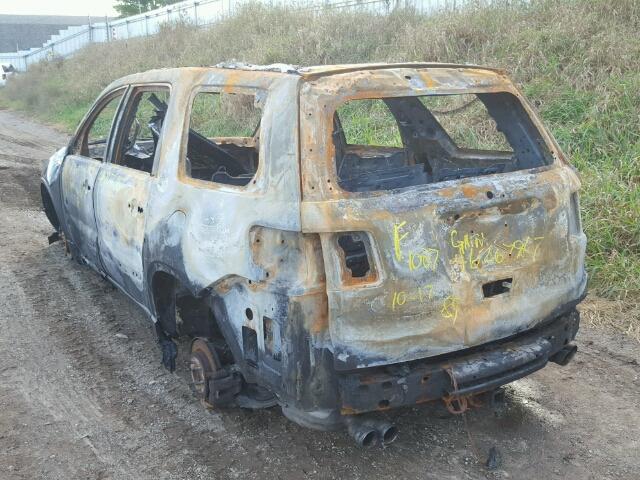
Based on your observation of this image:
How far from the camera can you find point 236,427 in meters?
3.25

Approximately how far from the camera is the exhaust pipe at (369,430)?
262 cm

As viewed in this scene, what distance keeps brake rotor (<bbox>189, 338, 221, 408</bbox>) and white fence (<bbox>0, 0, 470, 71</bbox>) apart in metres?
9.33

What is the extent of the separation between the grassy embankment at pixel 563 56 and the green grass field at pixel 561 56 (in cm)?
1

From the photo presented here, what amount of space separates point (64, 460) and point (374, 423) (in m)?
1.54

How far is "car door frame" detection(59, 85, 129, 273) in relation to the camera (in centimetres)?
429

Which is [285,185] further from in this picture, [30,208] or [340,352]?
[30,208]

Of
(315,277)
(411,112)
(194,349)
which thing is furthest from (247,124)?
(315,277)

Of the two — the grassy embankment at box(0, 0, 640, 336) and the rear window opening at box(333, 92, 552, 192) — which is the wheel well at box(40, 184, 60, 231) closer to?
the rear window opening at box(333, 92, 552, 192)

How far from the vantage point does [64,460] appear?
2990 millimetres

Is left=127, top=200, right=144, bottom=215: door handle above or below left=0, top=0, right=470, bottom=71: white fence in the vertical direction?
below

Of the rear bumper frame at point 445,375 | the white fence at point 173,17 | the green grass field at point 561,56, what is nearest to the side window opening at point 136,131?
the rear bumper frame at point 445,375

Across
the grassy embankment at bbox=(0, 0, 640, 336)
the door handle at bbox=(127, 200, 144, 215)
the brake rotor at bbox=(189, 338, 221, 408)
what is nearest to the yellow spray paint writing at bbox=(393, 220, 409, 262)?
the brake rotor at bbox=(189, 338, 221, 408)

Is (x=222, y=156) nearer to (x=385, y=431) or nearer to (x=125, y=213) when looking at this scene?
(x=125, y=213)

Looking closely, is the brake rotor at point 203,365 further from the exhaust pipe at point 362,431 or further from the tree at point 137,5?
the tree at point 137,5
